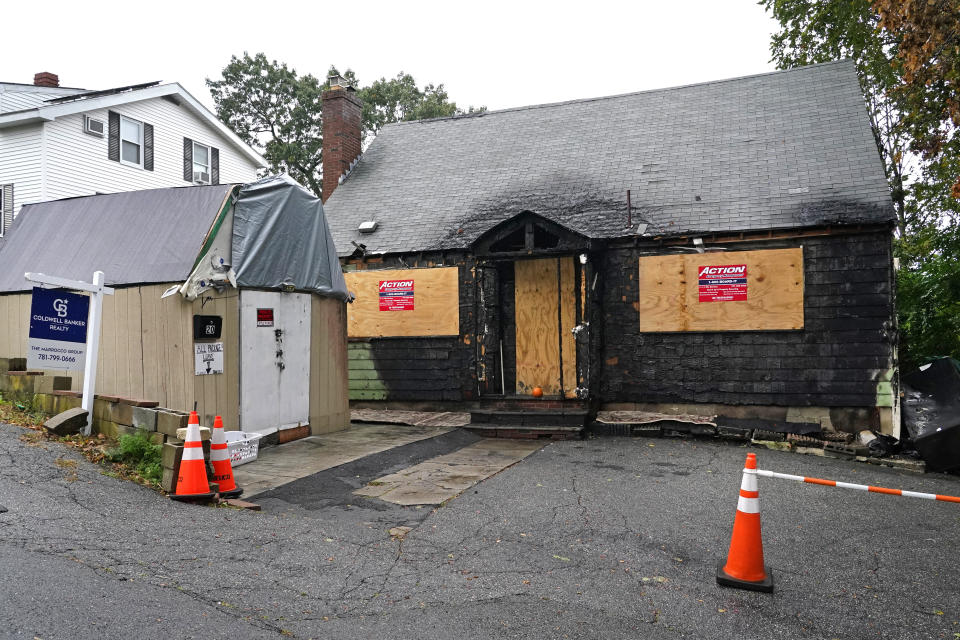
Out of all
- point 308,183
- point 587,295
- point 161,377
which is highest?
point 308,183

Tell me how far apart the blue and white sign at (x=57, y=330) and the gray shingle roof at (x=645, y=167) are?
662 cm

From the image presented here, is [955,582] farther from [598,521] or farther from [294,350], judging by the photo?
[294,350]

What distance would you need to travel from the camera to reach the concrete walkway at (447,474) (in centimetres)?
672

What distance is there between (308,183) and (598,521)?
115ft

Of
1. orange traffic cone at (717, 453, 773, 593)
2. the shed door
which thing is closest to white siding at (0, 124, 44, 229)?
the shed door

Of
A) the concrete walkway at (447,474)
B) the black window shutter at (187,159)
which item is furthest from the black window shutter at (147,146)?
the concrete walkway at (447,474)

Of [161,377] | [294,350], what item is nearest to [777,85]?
[294,350]

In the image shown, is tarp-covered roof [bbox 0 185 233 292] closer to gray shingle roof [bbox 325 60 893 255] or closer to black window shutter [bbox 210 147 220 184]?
gray shingle roof [bbox 325 60 893 255]

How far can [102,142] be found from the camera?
19.6m

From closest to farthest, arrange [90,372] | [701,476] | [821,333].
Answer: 1. [90,372]
2. [701,476]
3. [821,333]

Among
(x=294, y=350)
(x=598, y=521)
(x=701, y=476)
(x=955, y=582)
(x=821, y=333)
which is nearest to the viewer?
(x=955, y=582)

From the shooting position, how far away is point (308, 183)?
37625 millimetres

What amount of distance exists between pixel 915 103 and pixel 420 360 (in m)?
12.0

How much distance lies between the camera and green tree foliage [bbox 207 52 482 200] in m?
37.6
